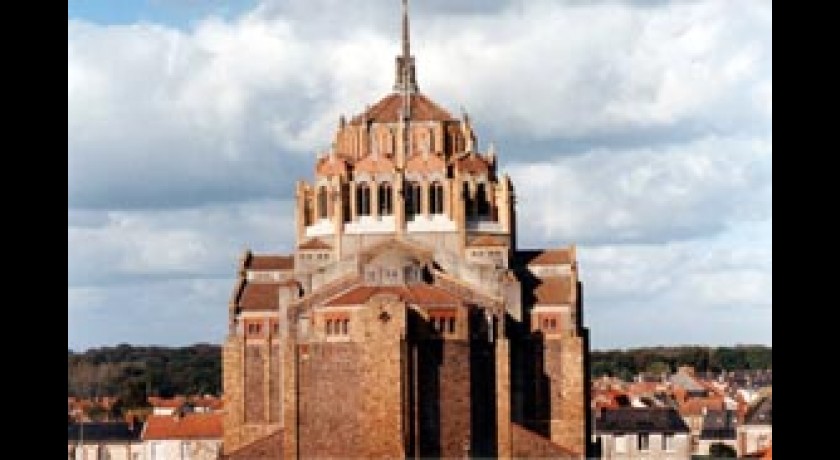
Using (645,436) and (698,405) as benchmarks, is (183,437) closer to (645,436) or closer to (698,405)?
(645,436)

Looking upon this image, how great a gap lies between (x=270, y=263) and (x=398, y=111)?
5.95 metres

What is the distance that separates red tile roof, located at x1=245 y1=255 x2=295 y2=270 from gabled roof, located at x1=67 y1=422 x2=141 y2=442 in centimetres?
2042

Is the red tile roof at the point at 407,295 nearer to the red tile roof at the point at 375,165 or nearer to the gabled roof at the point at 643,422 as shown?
the red tile roof at the point at 375,165

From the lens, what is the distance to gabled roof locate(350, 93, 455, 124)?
53625 mm

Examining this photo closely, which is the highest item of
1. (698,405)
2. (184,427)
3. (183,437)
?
(184,427)

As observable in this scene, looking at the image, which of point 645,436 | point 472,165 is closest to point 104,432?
point 645,436

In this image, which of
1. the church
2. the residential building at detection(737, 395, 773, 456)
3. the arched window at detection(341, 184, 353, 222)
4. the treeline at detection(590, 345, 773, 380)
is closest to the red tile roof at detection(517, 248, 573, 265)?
the church

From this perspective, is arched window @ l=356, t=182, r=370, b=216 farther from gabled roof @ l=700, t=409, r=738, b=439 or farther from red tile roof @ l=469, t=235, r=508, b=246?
gabled roof @ l=700, t=409, r=738, b=439

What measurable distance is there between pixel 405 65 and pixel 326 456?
46.0 feet

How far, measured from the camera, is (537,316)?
50.8 m

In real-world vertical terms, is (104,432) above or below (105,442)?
above

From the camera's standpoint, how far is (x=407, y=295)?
152ft
